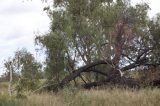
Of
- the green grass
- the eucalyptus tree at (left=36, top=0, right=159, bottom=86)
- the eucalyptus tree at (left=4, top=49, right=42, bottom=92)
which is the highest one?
the eucalyptus tree at (left=36, top=0, right=159, bottom=86)

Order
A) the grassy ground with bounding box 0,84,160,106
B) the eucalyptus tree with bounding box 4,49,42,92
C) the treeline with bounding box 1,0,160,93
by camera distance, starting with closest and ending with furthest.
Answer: the grassy ground with bounding box 0,84,160,106
the eucalyptus tree with bounding box 4,49,42,92
the treeline with bounding box 1,0,160,93

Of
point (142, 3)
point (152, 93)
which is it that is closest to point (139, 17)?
point (142, 3)

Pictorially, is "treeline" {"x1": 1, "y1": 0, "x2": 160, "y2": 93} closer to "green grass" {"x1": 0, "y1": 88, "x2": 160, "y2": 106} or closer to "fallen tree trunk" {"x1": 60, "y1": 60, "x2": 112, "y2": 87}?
"fallen tree trunk" {"x1": 60, "y1": 60, "x2": 112, "y2": 87}

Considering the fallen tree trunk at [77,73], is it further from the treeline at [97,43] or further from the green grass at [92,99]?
the green grass at [92,99]

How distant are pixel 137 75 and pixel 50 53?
23.3 ft

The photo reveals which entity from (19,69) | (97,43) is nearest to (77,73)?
(97,43)

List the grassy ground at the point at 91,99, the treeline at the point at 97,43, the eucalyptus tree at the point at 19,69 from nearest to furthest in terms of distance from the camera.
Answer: the grassy ground at the point at 91,99 → the eucalyptus tree at the point at 19,69 → the treeline at the point at 97,43

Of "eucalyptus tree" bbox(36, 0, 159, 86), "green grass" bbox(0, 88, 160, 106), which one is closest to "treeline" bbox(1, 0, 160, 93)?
"eucalyptus tree" bbox(36, 0, 159, 86)

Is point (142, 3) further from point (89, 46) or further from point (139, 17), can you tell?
point (89, 46)

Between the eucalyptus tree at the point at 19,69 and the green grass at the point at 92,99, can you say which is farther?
the eucalyptus tree at the point at 19,69

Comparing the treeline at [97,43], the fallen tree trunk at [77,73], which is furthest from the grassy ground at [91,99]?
the fallen tree trunk at [77,73]

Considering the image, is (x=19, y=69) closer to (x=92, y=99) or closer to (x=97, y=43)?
(x=92, y=99)

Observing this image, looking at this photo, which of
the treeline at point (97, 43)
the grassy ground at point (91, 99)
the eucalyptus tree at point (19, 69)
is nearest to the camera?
the grassy ground at point (91, 99)

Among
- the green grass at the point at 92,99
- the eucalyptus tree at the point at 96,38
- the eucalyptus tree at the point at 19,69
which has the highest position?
the eucalyptus tree at the point at 96,38
